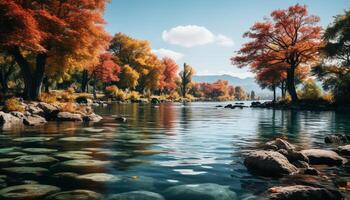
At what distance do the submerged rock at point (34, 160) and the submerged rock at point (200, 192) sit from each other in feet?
12.2

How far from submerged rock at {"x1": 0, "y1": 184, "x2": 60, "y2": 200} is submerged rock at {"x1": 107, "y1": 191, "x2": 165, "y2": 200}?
1124mm

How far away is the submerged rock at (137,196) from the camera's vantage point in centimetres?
584

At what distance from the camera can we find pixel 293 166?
26.9ft

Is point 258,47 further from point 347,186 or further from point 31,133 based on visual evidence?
point 347,186

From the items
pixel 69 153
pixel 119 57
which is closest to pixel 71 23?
pixel 69 153

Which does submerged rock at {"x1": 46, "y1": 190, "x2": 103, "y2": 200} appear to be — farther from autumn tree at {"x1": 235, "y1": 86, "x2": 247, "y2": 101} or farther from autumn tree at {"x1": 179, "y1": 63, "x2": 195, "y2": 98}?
autumn tree at {"x1": 235, "y1": 86, "x2": 247, "y2": 101}

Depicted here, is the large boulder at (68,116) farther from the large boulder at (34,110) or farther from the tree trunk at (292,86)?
the tree trunk at (292,86)

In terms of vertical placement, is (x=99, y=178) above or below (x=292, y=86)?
below

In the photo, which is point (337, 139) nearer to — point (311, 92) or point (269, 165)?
point (269, 165)

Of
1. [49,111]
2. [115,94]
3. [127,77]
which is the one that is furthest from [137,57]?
[49,111]

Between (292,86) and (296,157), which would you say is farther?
(292,86)

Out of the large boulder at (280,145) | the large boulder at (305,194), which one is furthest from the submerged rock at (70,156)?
the large boulder at (280,145)

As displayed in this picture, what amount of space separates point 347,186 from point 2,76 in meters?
52.3

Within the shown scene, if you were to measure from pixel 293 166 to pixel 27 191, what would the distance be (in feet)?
18.5
